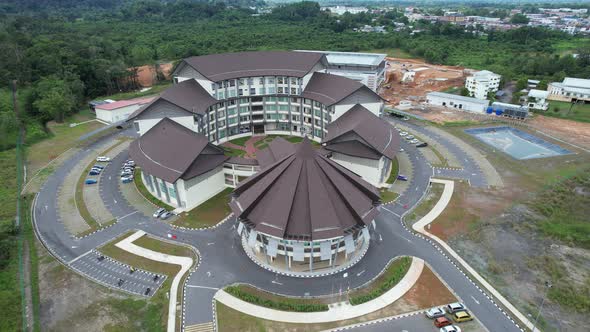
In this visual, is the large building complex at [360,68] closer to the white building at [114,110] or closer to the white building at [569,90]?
the white building at [569,90]

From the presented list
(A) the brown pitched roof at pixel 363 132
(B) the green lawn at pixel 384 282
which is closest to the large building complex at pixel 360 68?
(A) the brown pitched roof at pixel 363 132

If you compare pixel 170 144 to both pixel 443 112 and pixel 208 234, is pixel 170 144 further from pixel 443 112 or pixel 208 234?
pixel 443 112

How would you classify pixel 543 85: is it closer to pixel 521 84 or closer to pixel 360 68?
pixel 521 84

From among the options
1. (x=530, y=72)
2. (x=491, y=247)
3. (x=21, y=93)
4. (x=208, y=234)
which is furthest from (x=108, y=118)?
(x=530, y=72)

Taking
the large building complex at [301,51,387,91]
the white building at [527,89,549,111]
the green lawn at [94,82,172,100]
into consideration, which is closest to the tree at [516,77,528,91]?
the white building at [527,89,549,111]

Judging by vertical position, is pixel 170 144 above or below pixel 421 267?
above

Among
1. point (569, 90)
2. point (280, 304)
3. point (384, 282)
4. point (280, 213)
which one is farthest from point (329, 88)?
point (569, 90)

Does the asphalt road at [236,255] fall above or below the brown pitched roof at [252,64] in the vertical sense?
below
